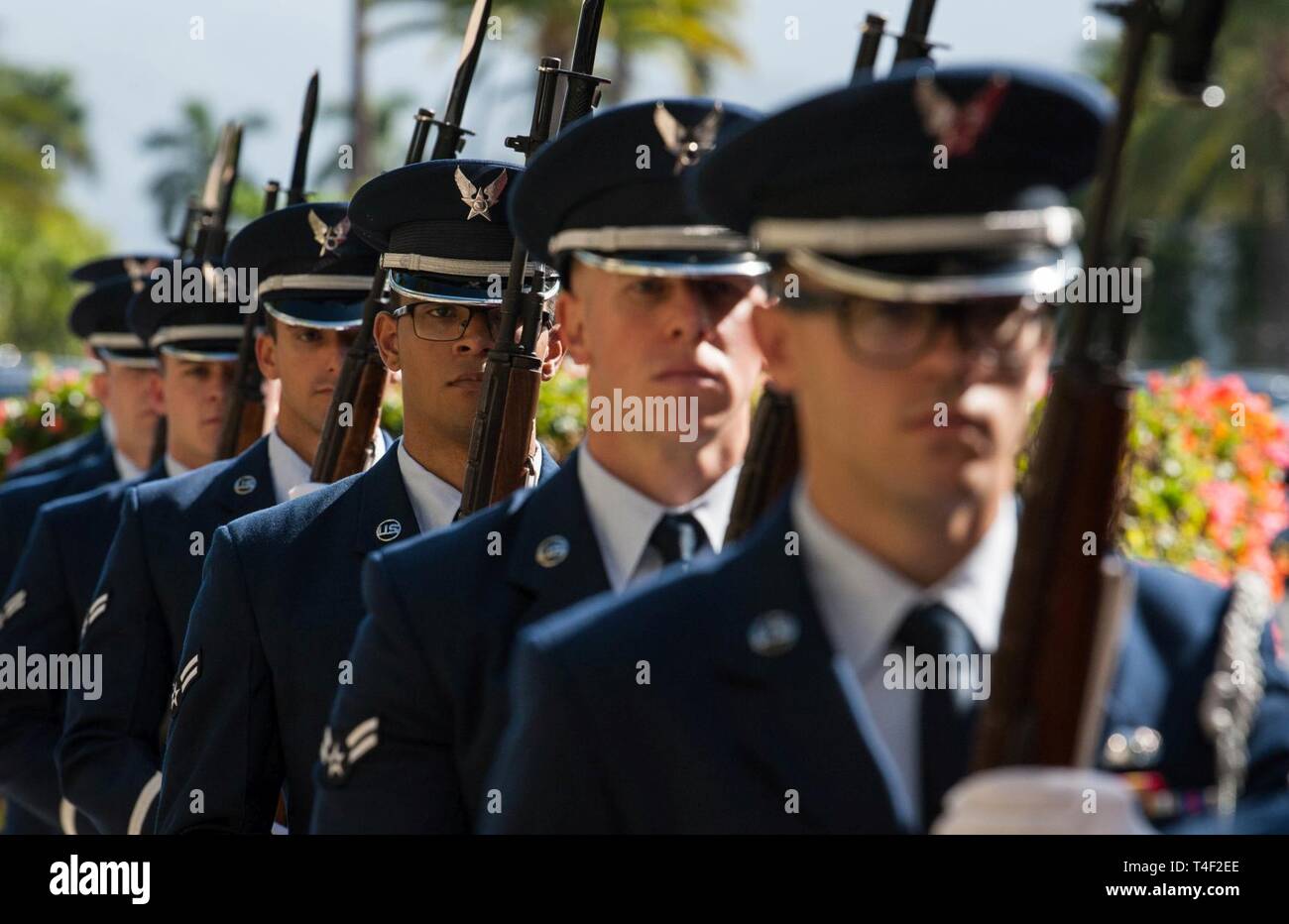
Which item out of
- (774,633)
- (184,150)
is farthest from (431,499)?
(184,150)

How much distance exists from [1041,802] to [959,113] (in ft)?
2.47

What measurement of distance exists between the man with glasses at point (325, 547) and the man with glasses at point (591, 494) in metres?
0.66

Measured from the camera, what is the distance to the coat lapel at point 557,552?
318cm

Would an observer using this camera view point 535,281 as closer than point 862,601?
No

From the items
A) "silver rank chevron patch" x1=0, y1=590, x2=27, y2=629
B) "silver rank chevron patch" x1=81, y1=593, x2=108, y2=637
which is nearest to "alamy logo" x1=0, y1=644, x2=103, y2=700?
"silver rank chevron patch" x1=0, y1=590, x2=27, y2=629

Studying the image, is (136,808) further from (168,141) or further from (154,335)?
(168,141)

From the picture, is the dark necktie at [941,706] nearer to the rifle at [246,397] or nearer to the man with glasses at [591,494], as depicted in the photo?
the man with glasses at [591,494]

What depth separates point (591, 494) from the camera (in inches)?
128

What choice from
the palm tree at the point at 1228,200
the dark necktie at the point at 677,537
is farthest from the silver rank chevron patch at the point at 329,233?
the palm tree at the point at 1228,200

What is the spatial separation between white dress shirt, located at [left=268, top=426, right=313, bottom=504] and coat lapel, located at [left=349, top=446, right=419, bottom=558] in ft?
3.41

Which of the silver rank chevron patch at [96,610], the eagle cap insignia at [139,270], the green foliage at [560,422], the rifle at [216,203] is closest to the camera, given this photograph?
the silver rank chevron patch at [96,610]
